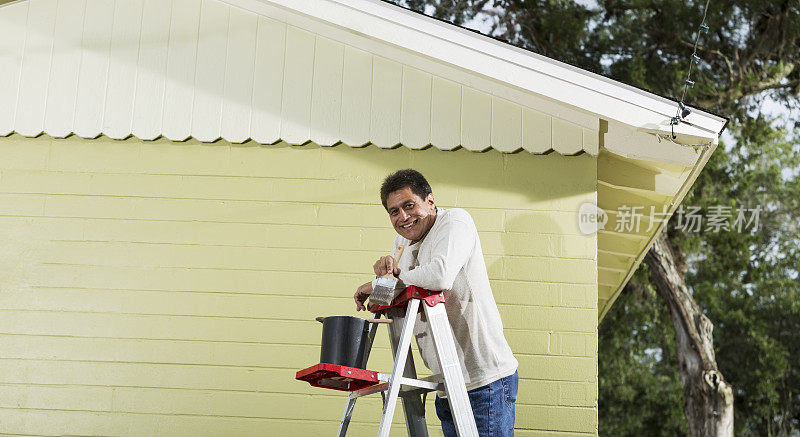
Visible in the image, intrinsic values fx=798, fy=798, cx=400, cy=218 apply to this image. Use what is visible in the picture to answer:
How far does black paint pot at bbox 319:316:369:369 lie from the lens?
3.20 metres

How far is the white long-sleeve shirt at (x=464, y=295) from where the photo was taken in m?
3.16

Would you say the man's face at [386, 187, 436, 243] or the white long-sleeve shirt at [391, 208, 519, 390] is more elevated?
the man's face at [386, 187, 436, 243]

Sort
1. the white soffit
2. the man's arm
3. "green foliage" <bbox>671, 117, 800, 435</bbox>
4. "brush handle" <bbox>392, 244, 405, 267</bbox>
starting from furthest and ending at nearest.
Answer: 1. "green foliage" <bbox>671, 117, 800, 435</bbox>
2. the white soffit
3. "brush handle" <bbox>392, 244, 405, 267</bbox>
4. the man's arm

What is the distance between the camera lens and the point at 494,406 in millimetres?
3213

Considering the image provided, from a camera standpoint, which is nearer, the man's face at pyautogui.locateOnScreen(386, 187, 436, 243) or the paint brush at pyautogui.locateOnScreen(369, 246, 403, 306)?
the paint brush at pyautogui.locateOnScreen(369, 246, 403, 306)

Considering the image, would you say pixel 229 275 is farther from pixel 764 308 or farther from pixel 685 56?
pixel 764 308

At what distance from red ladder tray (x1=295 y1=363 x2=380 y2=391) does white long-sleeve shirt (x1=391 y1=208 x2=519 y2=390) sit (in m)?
0.30

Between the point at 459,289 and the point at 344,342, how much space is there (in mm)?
536

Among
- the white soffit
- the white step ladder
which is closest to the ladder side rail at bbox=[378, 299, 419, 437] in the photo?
the white step ladder

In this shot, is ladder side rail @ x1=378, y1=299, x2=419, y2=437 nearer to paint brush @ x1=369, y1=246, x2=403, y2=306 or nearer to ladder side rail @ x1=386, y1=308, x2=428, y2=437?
paint brush @ x1=369, y1=246, x2=403, y2=306

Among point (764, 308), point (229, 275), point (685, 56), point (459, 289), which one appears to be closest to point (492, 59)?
point (459, 289)

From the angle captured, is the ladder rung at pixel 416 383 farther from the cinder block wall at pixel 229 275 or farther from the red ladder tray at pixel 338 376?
the cinder block wall at pixel 229 275

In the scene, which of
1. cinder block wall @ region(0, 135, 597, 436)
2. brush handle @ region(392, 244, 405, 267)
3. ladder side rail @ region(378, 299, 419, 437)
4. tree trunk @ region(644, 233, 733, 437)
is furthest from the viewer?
tree trunk @ region(644, 233, 733, 437)

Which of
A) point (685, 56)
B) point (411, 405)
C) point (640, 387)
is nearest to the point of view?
point (411, 405)
